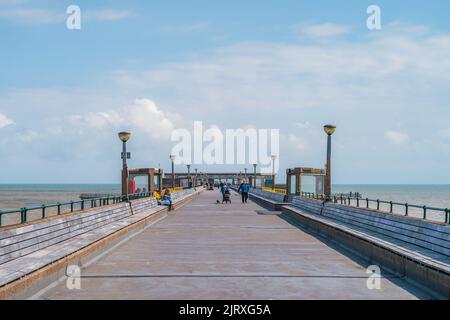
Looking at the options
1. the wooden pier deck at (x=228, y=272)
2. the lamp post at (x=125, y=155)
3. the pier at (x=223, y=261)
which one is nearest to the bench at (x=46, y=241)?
the pier at (x=223, y=261)

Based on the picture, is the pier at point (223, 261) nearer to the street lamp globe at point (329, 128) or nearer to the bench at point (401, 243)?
the bench at point (401, 243)

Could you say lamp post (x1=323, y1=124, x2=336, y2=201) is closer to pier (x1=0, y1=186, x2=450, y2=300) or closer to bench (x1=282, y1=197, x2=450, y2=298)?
bench (x1=282, y1=197, x2=450, y2=298)

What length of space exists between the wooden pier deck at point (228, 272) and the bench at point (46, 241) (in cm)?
53

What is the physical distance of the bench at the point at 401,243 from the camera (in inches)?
395

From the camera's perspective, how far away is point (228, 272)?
11.6 meters

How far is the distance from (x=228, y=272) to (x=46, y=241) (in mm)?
3829

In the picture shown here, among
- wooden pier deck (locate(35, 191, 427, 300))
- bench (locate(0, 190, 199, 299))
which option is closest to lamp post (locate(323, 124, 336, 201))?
wooden pier deck (locate(35, 191, 427, 300))

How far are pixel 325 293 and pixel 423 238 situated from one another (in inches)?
147

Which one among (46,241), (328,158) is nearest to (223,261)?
(46,241)

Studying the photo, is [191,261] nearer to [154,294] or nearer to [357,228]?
[154,294]

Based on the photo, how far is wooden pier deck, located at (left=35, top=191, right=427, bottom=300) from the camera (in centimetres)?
960
